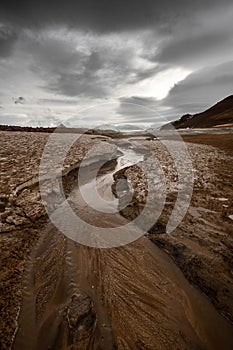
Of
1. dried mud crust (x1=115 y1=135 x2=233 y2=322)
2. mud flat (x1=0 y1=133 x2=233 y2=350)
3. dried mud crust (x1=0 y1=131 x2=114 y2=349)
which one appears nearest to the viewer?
mud flat (x1=0 y1=133 x2=233 y2=350)

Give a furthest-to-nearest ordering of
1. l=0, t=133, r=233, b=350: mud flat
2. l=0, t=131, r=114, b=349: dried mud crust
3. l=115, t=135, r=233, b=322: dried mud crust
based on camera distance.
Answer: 1. l=115, t=135, r=233, b=322: dried mud crust
2. l=0, t=131, r=114, b=349: dried mud crust
3. l=0, t=133, r=233, b=350: mud flat

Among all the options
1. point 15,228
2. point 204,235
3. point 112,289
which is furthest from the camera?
point 15,228

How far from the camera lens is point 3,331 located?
3.50 m

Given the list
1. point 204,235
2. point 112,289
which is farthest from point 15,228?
point 204,235

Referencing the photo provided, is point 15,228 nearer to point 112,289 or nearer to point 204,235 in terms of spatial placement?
point 112,289

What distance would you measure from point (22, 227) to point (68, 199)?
309 centimetres

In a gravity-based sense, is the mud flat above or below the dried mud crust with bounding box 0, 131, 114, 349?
below

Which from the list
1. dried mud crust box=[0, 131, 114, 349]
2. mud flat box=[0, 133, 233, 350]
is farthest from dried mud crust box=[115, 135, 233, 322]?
dried mud crust box=[0, 131, 114, 349]

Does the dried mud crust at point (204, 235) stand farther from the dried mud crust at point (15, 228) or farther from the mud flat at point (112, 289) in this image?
the dried mud crust at point (15, 228)

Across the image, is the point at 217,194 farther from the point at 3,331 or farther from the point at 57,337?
the point at 3,331

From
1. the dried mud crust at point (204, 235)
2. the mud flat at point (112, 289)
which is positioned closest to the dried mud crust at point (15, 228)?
the mud flat at point (112, 289)

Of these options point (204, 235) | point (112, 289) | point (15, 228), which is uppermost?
point (15, 228)

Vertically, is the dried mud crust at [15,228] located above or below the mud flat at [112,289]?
above

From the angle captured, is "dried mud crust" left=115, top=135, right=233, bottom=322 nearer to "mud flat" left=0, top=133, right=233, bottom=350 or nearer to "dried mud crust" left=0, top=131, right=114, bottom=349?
"mud flat" left=0, top=133, right=233, bottom=350
